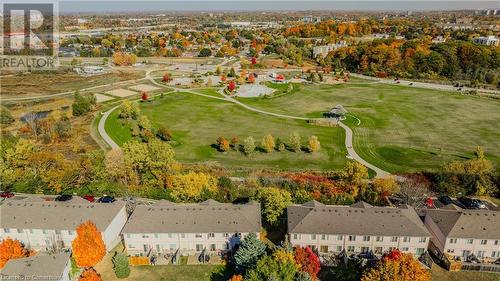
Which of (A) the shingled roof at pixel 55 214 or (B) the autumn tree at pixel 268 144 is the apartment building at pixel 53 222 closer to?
(A) the shingled roof at pixel 55 214

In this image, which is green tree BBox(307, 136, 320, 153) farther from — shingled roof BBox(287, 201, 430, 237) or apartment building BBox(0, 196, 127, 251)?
apartment building BBox(0, 196, 127, 251)

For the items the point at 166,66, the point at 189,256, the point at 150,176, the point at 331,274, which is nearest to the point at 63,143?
the point at 150,176

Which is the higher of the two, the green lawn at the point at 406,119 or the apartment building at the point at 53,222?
the green lawn at the point at 406,119

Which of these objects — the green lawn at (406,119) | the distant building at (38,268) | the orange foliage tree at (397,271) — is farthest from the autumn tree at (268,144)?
the distant building at (38,268)

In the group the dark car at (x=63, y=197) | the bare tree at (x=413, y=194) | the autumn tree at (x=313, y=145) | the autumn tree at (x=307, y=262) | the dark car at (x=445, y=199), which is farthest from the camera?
the autumn tree at (x=313, y=145)

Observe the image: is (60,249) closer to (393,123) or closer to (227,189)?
(227,189)

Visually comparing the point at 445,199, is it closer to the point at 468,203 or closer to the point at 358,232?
the point at 468,203

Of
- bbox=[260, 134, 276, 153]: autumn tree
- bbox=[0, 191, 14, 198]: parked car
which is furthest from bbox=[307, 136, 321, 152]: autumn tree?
bbox=[0, 191, 14, 198]: parked car
